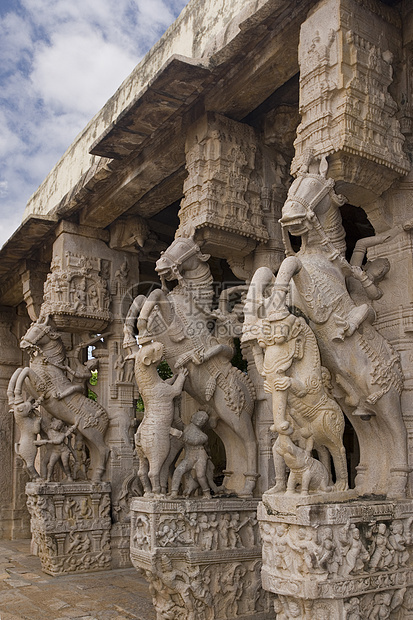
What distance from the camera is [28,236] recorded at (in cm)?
965

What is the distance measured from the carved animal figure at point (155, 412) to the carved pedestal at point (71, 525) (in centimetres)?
288

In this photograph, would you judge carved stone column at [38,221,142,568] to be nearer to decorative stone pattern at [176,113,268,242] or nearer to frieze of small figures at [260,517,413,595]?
decorative stone pattern at [176,113,268,242]

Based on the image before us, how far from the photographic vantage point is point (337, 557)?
12.7 feet

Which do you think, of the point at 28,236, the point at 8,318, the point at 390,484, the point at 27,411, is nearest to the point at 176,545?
the point at 390,484

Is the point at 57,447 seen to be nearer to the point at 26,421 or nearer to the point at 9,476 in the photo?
the point at 26,421

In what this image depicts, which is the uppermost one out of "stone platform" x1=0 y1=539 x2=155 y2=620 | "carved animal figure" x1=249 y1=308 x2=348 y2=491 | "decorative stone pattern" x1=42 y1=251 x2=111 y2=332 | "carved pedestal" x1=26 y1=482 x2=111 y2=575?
"decorative stone pattern" x1=42 y1=251 x2=111 y2=332

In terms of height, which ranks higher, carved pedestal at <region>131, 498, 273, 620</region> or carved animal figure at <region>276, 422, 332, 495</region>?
carved animal figure at <region>276, 422, 332, 495</region>

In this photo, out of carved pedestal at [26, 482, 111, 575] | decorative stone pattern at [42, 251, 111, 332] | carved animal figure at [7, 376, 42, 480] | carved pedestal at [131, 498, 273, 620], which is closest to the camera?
carved pedestal at [131, 498, 273, 620]

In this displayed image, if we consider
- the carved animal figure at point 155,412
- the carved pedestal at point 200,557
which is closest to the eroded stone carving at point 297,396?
the carved pedestal at point 200,557

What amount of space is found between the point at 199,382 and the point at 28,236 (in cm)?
459

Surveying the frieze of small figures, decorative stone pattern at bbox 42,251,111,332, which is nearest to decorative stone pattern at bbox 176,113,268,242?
decorative stone pattern at bbox 42,251,111,332

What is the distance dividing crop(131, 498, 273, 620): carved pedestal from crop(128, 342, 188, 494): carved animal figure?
0.31 metres

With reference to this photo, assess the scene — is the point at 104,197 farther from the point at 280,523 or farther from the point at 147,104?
the point at 280,523

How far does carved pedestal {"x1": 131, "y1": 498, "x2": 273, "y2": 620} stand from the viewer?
5.55 m
